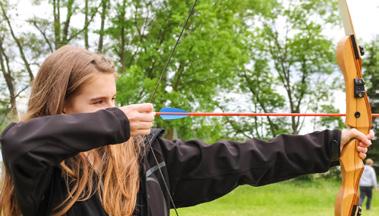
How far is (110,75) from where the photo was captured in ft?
4.66

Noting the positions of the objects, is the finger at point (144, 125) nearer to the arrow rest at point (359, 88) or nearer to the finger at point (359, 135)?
the finger at point (359, 135)

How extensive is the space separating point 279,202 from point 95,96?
40.4ft

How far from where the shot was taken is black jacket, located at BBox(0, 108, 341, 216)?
121 cm

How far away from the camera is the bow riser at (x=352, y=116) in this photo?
1687mm

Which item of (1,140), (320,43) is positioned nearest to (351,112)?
(1,140)

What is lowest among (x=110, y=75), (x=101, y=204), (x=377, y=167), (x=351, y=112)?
(x=377, y=167)

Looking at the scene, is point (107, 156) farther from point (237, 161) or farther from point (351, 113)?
point (351, 113)

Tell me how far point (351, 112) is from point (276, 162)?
317mm

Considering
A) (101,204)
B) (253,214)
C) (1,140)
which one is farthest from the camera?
(253,214)

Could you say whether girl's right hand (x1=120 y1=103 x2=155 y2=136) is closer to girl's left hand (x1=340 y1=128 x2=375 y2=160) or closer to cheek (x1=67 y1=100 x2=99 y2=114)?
cheek (x1=67 y1=100 x2=99 y2=114)

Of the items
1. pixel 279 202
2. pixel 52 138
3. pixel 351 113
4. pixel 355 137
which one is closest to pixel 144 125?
pixel 52 138

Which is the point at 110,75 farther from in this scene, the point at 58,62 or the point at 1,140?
the point at 1,140

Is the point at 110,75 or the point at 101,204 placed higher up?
the point at 110,75

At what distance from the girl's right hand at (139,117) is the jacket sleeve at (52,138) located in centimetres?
1
